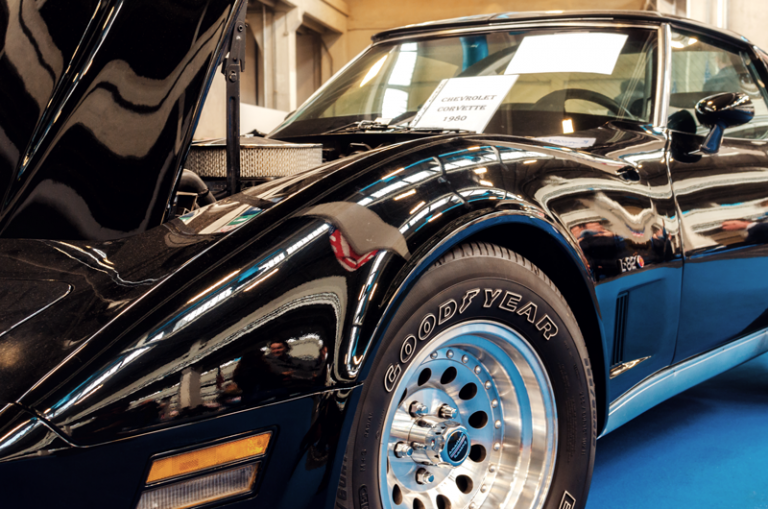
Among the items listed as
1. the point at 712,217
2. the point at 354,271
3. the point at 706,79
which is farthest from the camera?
the point at 706,79

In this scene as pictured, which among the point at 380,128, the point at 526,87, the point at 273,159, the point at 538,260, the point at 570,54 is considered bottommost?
the point at 538,260

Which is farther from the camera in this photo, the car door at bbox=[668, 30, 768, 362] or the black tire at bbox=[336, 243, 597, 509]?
the car door at bbox=[668, 30, 768, 362]

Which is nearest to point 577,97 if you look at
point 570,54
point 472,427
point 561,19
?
point 570,54

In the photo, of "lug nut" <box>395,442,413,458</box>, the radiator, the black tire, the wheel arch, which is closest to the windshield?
the radiator

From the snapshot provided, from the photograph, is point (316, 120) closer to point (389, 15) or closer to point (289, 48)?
point (289, 48)

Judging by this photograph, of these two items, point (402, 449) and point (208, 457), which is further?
point (402, 449)

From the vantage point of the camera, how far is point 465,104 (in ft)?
6.31

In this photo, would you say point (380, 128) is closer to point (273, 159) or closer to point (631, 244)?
point (273, 159)

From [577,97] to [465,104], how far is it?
1.07ft

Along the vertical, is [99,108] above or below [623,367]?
above

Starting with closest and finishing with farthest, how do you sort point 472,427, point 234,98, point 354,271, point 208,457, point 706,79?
1. point 208,457
2. point 354,271
3. point 472,427
4. point 234,98
5. point 706,79

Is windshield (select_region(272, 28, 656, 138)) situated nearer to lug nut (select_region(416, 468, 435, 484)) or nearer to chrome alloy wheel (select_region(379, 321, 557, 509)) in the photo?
chrome alloy wheel (select_region(379, 321, 557, 509))

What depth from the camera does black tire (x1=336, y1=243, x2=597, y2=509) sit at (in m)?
0.94

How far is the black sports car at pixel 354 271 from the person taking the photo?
784 millimetres
